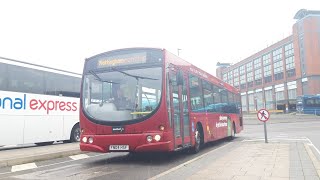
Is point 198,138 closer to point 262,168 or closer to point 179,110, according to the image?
point 179,110

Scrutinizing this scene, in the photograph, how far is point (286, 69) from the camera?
78.9 meters

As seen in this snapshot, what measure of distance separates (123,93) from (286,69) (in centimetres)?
7351

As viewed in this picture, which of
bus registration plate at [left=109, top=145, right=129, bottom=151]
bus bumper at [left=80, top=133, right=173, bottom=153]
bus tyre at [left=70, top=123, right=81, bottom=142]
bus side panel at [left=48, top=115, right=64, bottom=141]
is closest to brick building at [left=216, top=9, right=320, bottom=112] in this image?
bus tyre at [left=70, top=123, right=81, bottom=142]

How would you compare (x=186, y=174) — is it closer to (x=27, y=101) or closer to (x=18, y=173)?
(x=18, y=173)

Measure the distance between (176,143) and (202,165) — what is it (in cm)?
119

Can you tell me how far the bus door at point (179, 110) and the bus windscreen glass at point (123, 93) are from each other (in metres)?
0.67

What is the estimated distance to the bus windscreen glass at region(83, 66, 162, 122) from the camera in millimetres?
10445

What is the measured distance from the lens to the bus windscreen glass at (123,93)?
34.3 ft

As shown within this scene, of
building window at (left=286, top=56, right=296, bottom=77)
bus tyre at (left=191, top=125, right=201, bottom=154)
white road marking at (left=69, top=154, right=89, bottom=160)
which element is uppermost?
building window at (left=286, top=56, right=296, bottom=77)

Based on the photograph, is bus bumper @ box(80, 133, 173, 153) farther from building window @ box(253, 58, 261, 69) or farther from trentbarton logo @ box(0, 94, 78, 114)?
building window @ box(253, 58, 261, 69)

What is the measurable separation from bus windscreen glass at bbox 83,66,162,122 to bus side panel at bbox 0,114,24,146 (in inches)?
179

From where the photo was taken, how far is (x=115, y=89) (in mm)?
10859

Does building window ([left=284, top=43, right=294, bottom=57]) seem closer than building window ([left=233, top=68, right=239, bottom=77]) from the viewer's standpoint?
Yes

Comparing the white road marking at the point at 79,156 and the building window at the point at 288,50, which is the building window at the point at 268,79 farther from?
the white road marking at the point at 79,156
